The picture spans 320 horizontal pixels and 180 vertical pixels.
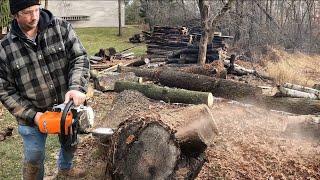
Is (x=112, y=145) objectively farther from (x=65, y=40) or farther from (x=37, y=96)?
(x=65, y=40)

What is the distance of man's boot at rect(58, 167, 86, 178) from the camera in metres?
4.43

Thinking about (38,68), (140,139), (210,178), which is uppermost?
(38,68)

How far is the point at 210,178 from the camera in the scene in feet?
16.1

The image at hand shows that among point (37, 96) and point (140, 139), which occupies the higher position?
point (37, 96)

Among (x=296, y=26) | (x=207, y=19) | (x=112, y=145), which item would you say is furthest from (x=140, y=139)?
(x=296, y=26)

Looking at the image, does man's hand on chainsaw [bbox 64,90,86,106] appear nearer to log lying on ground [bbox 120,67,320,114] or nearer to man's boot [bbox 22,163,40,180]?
man's boot [bbox 22,163,40,180]

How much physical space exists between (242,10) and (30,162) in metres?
18.0

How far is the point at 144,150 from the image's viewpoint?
3.88 meters

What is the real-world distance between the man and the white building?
27.8m

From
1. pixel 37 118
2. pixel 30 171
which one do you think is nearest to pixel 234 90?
pixel 30 171

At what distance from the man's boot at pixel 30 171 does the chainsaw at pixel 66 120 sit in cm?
53

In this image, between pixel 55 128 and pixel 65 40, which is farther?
pixel 65 40

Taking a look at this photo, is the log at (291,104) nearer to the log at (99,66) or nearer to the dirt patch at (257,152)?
the dirt patch at (257,152)

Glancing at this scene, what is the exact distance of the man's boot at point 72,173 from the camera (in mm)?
4426
